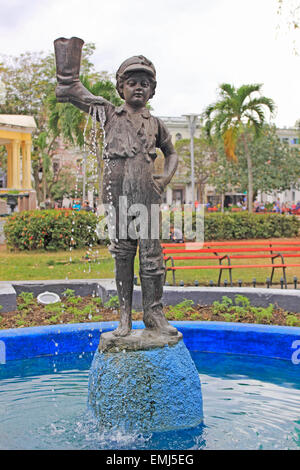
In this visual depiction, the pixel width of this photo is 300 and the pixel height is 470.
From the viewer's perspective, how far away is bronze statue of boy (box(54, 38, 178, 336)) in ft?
→ 12.2

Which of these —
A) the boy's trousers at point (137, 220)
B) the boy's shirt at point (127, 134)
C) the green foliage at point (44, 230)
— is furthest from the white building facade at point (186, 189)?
the boy's trousers at point (137, 220)

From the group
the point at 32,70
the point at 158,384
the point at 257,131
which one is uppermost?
the point at 32,70

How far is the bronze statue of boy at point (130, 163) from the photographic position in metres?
3.71

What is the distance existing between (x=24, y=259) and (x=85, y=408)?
31.2ft

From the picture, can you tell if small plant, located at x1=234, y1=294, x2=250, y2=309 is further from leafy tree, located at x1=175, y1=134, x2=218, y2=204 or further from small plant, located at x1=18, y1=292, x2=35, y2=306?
leafy tree, located at x1=175, y1=134, x2=218, y2=204

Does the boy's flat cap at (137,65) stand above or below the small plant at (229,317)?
above

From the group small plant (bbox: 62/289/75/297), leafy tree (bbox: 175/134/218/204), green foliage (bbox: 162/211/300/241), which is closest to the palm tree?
green foliage (bbox: 162/211/300/241)

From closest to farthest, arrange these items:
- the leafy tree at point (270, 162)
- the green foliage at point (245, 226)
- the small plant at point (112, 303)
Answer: the small plant at point (112, 303), the green foliage at point (245, 226), the leafy tree at point (270, 162)

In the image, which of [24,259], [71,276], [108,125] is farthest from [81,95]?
[24,259]

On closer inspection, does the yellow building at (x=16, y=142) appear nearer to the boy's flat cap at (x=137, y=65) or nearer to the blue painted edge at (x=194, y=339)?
the blue painted edge at (x=194, y=339)

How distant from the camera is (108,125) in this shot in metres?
3.84

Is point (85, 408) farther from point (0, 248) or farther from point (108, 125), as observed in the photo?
point (0, 248)

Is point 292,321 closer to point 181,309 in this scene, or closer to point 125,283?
point 181,309

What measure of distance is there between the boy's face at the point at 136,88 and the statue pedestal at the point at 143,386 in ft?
5.13
